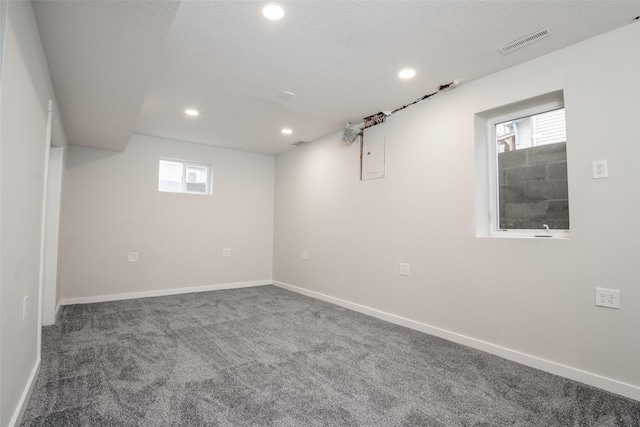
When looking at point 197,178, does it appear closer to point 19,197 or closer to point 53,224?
point 53,224

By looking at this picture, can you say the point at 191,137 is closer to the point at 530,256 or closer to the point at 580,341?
the point at 530,256

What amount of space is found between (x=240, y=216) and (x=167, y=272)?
58.4 inches

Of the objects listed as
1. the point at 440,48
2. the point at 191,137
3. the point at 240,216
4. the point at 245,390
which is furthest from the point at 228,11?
the point at 240,216

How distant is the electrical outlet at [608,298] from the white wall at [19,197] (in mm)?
3363

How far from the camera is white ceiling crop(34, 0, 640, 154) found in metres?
1.92

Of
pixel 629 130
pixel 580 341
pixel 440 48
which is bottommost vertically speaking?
pixel 580 341

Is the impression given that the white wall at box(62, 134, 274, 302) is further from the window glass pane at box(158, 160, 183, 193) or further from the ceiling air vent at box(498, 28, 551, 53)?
the ceiling air vent at box(498, 28, 551, 53)

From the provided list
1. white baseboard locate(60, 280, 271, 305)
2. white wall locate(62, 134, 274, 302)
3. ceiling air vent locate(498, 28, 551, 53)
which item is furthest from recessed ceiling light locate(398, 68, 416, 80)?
white baseboard locate(60, 280, 271, 305)

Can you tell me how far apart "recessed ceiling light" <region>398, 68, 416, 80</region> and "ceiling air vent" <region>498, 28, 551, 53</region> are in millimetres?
669

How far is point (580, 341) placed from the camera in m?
2.24

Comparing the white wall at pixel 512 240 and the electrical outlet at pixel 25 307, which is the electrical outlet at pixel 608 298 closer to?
the white wall at pixel 512 240

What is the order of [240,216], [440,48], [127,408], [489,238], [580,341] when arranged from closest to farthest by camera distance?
[127,408] → [580,341] → [440,48] → [489,238] → [240,216]

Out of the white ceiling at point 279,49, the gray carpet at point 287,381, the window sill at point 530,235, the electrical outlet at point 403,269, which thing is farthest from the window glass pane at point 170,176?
the window sill at point 530,235

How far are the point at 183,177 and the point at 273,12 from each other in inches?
151
